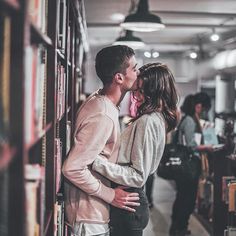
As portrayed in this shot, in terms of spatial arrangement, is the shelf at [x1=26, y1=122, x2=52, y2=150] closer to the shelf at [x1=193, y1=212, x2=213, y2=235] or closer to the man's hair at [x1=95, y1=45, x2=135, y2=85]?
the man's hair at [x1=95, y1=45, x2=135, y2=85]

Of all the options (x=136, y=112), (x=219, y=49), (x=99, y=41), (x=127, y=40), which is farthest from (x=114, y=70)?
(x=99, y=41)

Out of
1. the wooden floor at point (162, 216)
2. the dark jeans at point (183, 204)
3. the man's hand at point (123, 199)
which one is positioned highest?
the man's hand at point (123, 199)

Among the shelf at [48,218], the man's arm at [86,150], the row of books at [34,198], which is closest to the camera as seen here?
the row of books at [34,198]

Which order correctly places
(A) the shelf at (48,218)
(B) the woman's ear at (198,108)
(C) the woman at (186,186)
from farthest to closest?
(B) the woman's ear at (198,108)
(C) the woman at (186,186)
(A) the shelf at (48,218)

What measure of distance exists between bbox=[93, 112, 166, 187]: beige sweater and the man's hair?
23 cm

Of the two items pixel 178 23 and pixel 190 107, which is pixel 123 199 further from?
pixel 178 23

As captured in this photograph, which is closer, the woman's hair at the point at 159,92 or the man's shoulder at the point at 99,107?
the man's shoulder at the point at 99,107

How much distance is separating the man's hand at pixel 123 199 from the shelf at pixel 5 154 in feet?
3.87

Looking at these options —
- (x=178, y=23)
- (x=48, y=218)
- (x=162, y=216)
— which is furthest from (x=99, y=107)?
(x=178, y=23)

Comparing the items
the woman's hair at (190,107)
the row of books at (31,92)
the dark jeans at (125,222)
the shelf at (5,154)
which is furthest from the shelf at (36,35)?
the woman's hair at (190,107)

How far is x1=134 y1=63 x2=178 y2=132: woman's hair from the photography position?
7.28 ft

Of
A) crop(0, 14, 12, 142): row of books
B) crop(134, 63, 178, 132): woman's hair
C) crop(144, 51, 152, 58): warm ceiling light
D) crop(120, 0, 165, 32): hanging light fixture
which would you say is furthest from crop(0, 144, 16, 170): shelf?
crop(144, 51, 152, 58): warm ceiling light

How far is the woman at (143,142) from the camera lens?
81.6 inches

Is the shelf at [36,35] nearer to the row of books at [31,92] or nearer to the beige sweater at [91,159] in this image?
the row of books at [31,92]
